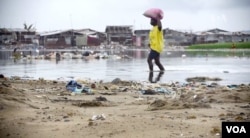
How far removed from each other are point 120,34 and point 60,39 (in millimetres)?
8228

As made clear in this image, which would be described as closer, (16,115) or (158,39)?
(16,115)

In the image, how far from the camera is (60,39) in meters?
58.4

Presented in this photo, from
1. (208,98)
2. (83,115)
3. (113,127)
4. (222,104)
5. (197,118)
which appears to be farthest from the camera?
(208,98)

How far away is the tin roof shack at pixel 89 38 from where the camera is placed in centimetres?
5734

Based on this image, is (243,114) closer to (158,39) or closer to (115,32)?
(158,39)

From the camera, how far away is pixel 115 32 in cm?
5912

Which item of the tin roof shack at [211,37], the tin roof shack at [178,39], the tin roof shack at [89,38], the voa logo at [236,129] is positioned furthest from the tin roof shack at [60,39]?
the voa logo at [236,129]

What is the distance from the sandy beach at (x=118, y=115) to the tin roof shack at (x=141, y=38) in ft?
158

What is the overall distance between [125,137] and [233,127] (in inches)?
42.5

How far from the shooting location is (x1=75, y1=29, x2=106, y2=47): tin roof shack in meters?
57.3

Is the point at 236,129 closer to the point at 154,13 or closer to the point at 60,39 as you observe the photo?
the point at 154,13

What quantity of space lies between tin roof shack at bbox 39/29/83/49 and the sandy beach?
5022 cm

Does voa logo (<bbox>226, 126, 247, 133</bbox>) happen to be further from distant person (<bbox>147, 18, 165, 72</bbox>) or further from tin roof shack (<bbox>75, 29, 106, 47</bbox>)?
tin roof shack (<bbox>75, 29, 106, 47</bbox>)

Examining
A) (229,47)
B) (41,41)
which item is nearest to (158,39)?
(229,47)
